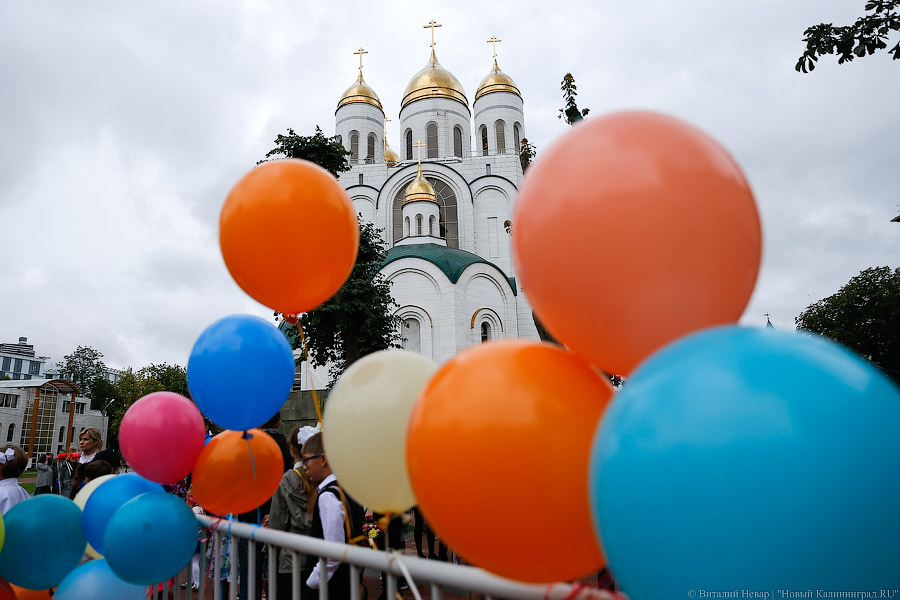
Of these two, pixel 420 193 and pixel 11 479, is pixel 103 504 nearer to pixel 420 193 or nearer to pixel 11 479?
pixel 11 479

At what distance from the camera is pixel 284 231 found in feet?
8.62

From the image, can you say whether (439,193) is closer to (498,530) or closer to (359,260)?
(359,260)

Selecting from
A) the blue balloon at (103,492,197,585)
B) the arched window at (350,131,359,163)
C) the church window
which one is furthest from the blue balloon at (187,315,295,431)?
the arched window at (350,131,359,163)

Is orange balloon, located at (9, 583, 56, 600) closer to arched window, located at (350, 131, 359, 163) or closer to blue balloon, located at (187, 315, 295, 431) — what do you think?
blue balloon, located at (187, 315, 295, 431)

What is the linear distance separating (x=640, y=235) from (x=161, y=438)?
288cm

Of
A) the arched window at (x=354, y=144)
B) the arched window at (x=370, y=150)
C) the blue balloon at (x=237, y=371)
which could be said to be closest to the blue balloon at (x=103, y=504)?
the blue balloon at (x=237, y=371)

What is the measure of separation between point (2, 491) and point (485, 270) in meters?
19.4

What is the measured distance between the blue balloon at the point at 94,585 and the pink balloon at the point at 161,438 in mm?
555

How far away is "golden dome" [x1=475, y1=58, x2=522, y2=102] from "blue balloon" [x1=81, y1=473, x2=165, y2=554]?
2971 cm

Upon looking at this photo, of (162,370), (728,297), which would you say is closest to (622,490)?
(728,297)

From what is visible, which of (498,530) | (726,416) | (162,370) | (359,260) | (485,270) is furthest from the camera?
(162,370)

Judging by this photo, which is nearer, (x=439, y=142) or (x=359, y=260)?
(x=359, y=260)

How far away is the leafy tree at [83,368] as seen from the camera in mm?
55469

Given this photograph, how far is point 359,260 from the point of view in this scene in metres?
13.9
